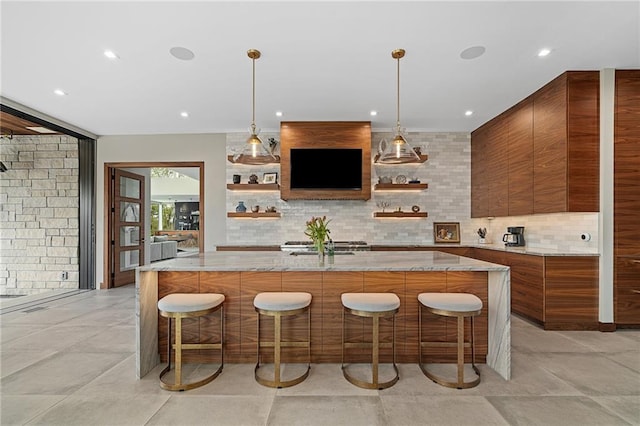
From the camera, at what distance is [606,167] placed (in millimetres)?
3338

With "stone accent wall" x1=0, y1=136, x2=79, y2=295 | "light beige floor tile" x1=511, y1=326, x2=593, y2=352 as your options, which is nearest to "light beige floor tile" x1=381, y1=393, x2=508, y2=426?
"light beige floor tile" x1=511, y1=326, x2=593, y2=352

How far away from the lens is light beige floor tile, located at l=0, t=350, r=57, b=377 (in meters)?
2.56

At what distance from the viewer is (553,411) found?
1978mm

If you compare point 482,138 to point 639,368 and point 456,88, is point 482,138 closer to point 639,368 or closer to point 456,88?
point 456,88

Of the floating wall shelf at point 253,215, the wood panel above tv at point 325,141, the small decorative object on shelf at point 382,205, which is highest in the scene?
the wood panel above tv at point 325,141

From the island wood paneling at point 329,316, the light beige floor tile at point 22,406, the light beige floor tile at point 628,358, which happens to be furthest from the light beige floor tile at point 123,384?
the light beige floor tile at point 628,358

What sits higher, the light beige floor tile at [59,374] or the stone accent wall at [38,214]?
the stone accent wall at [38,214]

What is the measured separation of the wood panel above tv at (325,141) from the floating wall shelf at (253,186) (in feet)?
0.99

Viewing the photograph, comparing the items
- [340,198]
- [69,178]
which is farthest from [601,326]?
[69,178]

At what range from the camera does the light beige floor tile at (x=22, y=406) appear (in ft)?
6.29

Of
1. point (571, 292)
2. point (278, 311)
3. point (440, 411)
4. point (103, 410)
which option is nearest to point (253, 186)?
point (278, 311)

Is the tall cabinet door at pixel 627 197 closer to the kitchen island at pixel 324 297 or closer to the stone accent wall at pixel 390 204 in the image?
the kitchen island at pixel 324 297

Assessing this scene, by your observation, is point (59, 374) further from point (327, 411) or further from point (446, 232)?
point (446, 232)

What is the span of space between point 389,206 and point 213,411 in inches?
167
